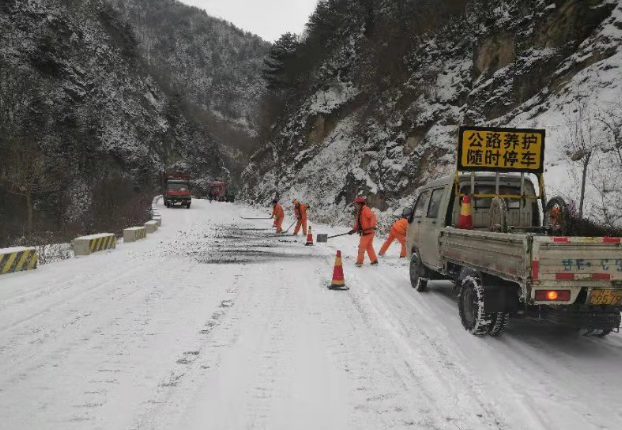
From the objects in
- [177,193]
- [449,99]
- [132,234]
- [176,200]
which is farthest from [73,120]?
[449,99]

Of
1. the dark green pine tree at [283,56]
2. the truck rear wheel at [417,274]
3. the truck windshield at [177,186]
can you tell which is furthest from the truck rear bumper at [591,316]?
the dark green pine tree at [283,56]

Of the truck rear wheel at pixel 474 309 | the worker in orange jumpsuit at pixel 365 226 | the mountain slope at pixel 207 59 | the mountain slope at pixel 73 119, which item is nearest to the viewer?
the truck rear wheel at pixel 474 309

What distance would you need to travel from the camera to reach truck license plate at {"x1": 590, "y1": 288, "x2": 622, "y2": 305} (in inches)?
176

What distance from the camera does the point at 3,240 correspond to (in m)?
35.9

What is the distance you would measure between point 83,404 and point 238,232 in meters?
17.4

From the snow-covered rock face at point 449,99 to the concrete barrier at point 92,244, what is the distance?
12.6 metres

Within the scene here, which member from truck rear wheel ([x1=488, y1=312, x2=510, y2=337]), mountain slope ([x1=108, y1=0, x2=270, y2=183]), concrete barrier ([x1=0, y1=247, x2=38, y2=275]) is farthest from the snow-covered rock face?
mountain slope ([x1=108, y1=0, x2=270, y2=183])

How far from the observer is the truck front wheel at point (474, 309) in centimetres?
521

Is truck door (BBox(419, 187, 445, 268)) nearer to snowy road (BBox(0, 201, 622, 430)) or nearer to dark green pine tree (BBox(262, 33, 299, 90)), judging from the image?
snowy road (BBox(0, 201, 622, 430))

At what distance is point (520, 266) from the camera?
4.49m

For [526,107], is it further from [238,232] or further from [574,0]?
[238,232]

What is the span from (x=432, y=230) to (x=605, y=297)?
327 cm

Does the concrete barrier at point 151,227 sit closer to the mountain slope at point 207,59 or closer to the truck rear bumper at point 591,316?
the truck rear bumper at point 591,316

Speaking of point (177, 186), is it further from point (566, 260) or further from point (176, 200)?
point (566, 260)
